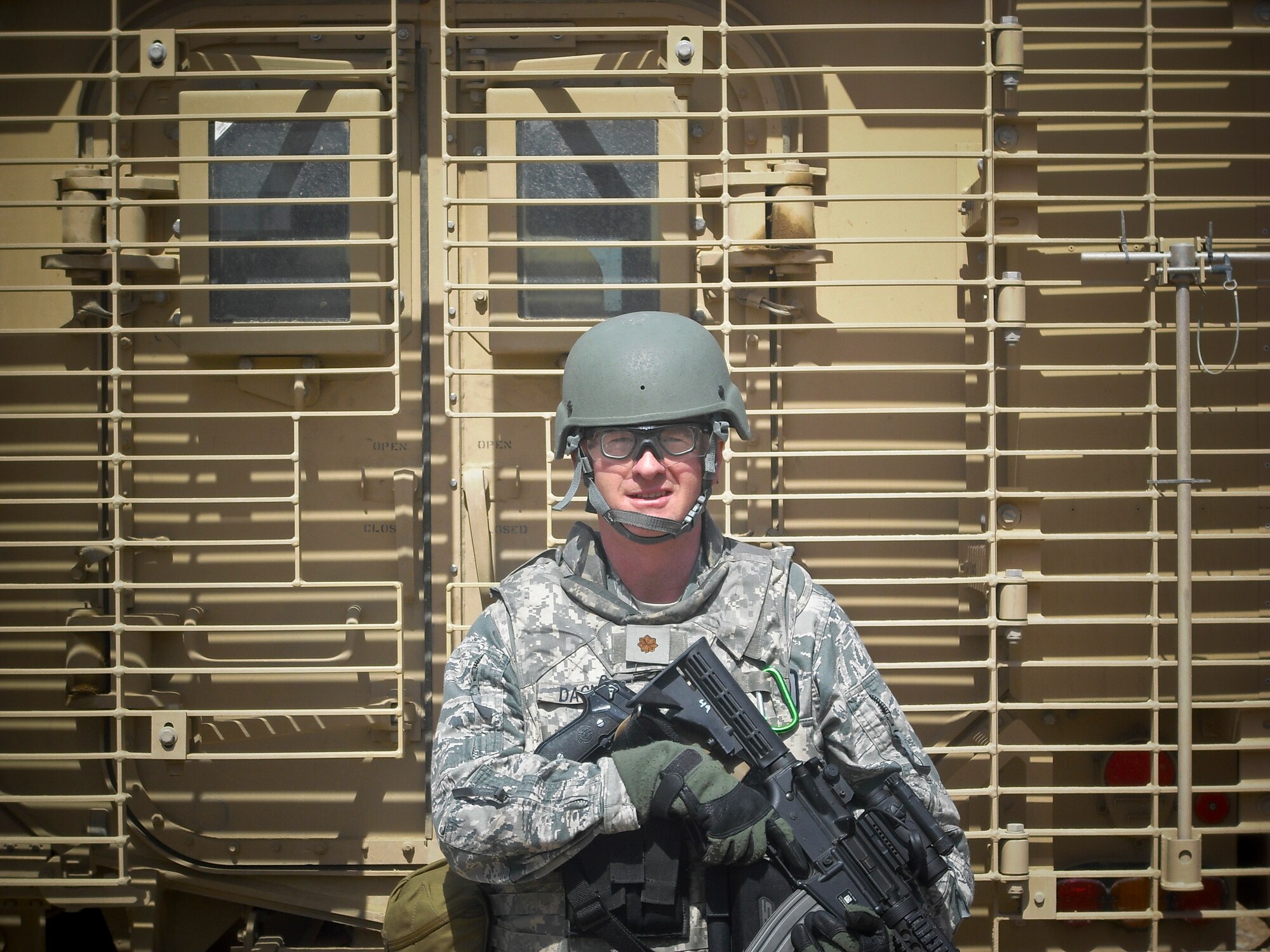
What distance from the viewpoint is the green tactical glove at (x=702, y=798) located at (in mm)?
2072

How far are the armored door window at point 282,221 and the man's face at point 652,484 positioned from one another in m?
1.25

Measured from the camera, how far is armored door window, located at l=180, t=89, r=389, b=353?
10.9 feet

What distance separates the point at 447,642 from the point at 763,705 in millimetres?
1150

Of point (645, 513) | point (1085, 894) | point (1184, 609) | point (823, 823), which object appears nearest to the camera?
point (823, 823)

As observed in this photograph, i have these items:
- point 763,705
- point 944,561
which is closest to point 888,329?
point 944,561

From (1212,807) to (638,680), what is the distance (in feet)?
6.88

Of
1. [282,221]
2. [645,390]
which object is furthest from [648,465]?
[282,221]

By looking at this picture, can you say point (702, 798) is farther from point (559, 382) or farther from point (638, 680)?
point (559, 382)

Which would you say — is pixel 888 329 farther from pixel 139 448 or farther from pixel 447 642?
pixel 139 448

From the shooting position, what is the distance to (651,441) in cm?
241

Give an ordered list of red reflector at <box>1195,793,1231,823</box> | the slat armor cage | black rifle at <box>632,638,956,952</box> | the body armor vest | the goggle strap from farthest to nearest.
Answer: red reflector at <box>1195,793,1231,823</box>
the slat armor cage
the goggle strap
the body armor vest
black rifle at <box>632,638,956,952</box>

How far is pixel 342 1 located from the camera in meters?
3.43

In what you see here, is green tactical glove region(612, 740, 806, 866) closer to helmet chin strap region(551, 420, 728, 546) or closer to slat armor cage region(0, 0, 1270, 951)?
helmet chin strap region(551, 420, 728, 546)

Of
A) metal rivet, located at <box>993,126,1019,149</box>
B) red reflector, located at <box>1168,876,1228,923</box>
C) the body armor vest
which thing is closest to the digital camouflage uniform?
the body armor vest
